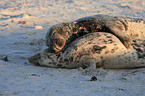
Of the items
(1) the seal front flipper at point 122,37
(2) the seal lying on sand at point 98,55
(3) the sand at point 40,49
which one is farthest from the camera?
(1) the seal front flipper at point 122,37

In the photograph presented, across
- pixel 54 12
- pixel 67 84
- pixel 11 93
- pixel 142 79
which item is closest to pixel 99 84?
pixel 67 84

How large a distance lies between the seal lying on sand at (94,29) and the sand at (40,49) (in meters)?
0.54

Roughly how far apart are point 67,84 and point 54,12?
6.26 metres

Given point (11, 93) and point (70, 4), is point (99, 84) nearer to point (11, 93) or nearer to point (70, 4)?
point (11, 93)

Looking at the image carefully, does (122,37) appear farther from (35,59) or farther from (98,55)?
(35,59)

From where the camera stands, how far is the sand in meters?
1.96

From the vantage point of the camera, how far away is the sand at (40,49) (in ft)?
6.43

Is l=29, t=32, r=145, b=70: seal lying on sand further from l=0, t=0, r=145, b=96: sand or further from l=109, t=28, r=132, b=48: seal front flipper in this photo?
l=0, t=0, r=145, b=96: sand

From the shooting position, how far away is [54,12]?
8.10 meters

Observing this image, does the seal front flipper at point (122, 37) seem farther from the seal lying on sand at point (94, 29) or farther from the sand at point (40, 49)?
the sand at point (40, 49)

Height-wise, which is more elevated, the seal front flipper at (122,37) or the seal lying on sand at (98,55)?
the seal front flipper at (122,37)

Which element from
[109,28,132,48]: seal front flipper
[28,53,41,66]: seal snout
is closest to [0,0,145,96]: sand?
[28,53,41,66]: seal snout

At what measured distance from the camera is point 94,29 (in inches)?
143

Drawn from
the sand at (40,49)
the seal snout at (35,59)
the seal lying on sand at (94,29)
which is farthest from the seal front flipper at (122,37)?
the seal snout at (35,59)
